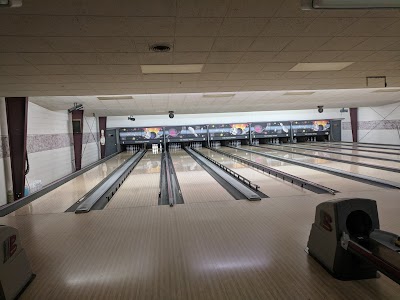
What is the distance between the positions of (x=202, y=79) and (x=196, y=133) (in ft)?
30.2

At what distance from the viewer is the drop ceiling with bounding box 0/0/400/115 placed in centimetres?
214

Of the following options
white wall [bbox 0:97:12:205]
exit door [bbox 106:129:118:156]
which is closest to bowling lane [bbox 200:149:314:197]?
white wall [bbox 0:97:12:205]

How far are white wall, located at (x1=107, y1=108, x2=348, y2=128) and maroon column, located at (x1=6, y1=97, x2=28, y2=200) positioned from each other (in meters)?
7.89

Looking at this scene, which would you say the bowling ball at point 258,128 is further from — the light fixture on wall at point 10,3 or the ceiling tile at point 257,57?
the light fixture on wall at point 10,3

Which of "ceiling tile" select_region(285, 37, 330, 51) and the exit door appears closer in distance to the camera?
"ceiling tile" select_region(285, 37, 330, 51)

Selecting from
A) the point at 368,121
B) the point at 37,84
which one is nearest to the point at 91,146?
the point at 37,84

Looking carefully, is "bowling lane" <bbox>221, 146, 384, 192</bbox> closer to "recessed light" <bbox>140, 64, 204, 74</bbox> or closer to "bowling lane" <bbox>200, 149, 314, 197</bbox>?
"bowling lane" <bbox>200, 149, 314, 197</bbox>

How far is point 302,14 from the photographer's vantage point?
2.31 metres

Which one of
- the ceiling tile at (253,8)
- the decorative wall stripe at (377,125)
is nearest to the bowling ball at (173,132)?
the decorative wall stripe at (377,125)

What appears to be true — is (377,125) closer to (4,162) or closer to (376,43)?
(376,43)

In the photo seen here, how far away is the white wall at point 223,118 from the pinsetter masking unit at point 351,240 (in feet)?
39.0

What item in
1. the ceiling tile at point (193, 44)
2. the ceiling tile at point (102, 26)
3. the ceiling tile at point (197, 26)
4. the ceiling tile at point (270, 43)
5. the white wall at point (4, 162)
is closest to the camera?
the ceiling tile at point (102, 26)

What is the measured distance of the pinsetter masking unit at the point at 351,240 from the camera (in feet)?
5.86

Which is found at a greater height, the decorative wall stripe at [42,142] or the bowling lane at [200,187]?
the decorative wall stripe at [42,142]
